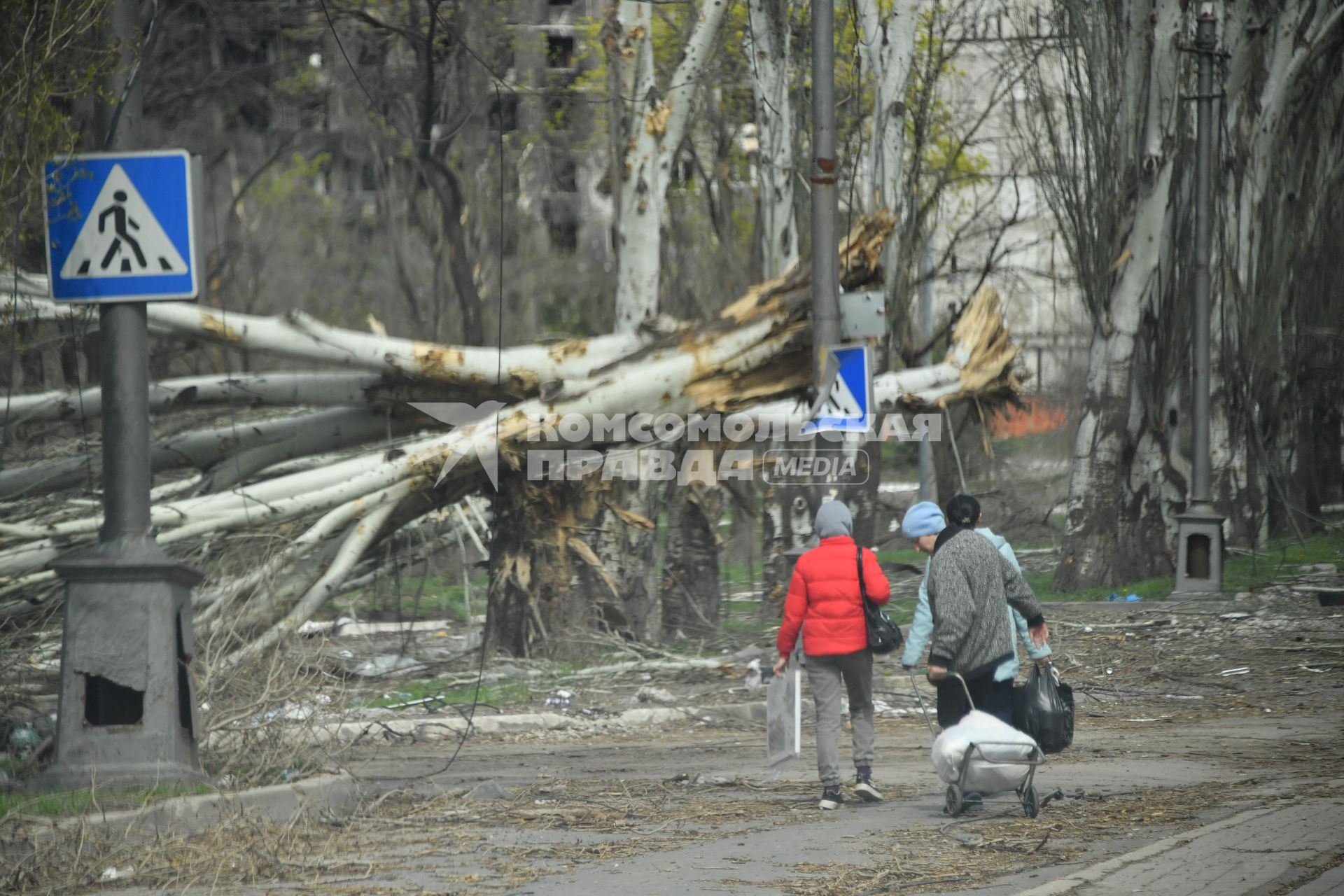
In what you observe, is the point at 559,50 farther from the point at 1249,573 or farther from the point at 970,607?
the point at 970,607

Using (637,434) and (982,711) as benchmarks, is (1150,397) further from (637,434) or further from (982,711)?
(982,711)

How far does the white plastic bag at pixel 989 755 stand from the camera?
7707mm

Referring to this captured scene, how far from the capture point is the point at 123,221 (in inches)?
306

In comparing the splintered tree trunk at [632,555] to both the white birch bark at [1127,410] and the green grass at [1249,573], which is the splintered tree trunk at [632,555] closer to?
the green grass at [1249,573]

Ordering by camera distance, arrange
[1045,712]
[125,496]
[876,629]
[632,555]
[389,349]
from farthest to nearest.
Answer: [632,555] → [389,349] → [876,629] → [1045,712] → [125,496]

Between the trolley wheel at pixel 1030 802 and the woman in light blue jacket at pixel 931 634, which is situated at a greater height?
the woman in light blue jacket at pixel 931 634

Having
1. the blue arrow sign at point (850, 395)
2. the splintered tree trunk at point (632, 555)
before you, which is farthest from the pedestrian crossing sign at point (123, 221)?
the splintered tree trunk at point (632, 555)

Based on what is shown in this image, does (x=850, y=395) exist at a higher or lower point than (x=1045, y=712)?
higher

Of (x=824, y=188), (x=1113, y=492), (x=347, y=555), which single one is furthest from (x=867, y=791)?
(x=1113, y=492)

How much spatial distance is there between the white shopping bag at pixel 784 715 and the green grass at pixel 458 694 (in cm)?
465

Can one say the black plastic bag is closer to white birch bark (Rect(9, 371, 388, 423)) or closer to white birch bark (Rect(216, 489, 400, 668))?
white birch bark (Rect(216, 489, 400, 668))

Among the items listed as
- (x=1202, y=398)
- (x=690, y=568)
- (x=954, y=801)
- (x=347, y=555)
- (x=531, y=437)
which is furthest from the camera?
(x=1202, y=398)

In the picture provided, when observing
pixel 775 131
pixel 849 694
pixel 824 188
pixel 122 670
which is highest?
pixel 775 131

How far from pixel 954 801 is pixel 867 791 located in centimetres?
70
